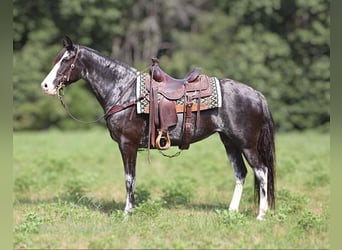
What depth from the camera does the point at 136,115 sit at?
17.5ft

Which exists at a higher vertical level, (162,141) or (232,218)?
(162,141)

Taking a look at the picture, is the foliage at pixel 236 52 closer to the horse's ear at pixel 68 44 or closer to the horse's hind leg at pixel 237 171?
the horse's hind leg at pixel 237 171

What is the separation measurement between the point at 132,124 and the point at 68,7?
13.0 m

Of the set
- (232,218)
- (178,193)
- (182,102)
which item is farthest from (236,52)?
(232,218)

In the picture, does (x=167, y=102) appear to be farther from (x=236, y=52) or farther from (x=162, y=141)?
(x=236, y=52)

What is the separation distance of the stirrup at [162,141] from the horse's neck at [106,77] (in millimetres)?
582

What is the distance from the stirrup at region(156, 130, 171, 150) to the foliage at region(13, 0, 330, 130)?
40.5 ft

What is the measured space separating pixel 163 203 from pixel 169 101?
1.65 meters

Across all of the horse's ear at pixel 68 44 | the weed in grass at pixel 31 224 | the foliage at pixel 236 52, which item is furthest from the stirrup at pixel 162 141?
the foliage at pixel 236 52

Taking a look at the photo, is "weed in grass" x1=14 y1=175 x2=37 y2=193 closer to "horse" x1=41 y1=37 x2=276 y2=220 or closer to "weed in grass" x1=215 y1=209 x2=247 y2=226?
"horse" x1=41 y1=37 x2=276 y2=220

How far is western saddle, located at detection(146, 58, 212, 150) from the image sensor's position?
17.1 ft

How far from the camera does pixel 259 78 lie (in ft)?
57.0

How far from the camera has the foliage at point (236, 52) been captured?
17297 mm
